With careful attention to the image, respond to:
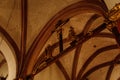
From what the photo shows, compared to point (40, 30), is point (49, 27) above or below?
below

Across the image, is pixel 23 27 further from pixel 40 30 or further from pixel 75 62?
pixel 75 62

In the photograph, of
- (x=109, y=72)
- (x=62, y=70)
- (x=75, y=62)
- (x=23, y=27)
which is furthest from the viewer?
(x=109, y=72)

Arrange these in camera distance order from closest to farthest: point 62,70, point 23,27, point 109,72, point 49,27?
point 49,27, point 23,27, point 62,70, point 109,72

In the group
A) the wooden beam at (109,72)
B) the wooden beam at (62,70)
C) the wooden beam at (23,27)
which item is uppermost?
the wooden beam at (23,27)

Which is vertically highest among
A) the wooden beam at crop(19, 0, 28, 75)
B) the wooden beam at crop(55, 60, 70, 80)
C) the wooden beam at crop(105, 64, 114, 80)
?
the wooden beam at crop(19, 0, 28, 75)

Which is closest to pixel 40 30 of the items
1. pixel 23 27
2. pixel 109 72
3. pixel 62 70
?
pixel 23 27

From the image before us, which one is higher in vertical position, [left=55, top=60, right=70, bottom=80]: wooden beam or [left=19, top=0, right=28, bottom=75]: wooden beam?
[left=19, top=0, right=28, bottom=75]: wooden beam

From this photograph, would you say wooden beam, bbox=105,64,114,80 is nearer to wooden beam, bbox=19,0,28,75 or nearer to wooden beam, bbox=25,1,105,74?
wooden beam, bbox=25,1,105,74

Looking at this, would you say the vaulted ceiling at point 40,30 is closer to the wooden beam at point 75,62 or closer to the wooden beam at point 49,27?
the wooden beam at point 49,27

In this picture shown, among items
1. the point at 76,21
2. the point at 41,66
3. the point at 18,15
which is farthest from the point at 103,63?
the point at 18,15

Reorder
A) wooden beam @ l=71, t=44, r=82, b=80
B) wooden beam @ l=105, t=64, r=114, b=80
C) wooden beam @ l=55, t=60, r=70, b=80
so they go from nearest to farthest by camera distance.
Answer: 1. wooden beam @ l=71, t=44, r=82, b=80
2. wooden beam @ l=55, t=60, r=70, b=80
3. wooden beam @ l=105, t=64, r=114, b=80

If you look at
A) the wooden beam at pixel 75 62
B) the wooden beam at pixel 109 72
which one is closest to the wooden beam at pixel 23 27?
the wooden beam at pixel 75 62

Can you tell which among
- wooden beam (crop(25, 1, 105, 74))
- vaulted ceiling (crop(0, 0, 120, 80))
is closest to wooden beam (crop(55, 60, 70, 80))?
vaulted ceiling (crop(0, 0, 120, 80))

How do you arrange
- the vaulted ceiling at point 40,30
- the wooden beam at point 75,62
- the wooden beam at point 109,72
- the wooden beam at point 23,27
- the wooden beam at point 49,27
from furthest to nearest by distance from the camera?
1. the wooden beam at point 109,72
2. the wooden beam at point 75,62
3. the wooden beam at point 23,27
4. the vaulted ceiling at point 40,30
5. the wooden beam at point 49,27
